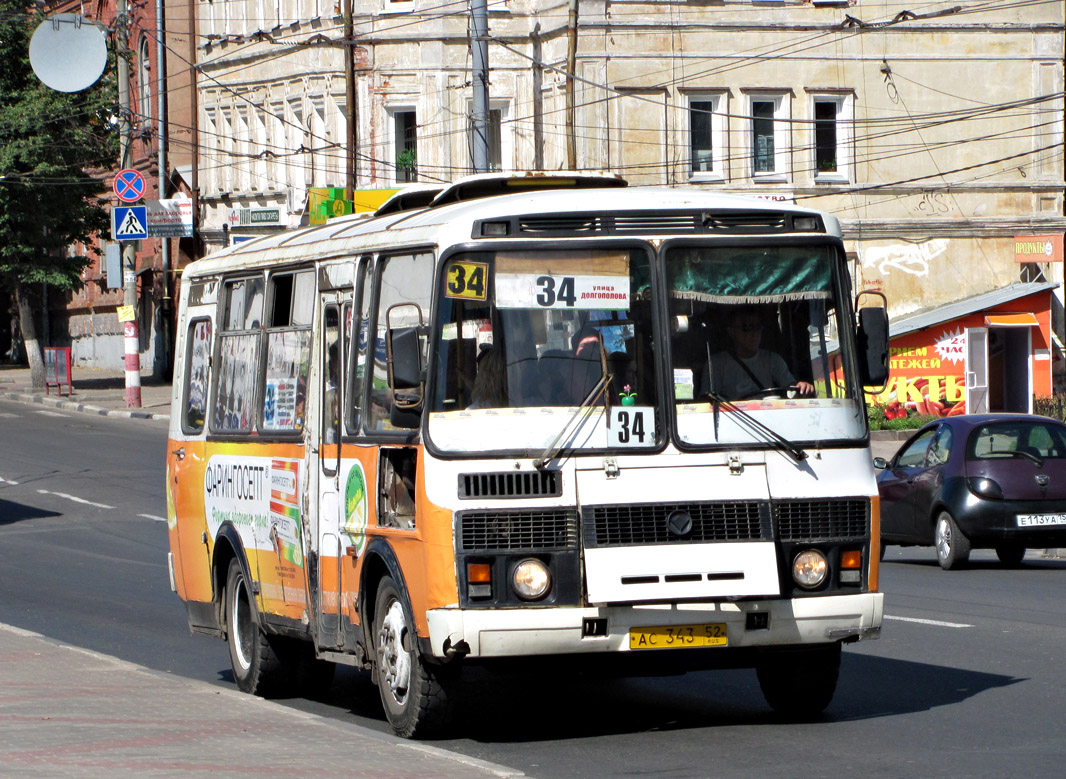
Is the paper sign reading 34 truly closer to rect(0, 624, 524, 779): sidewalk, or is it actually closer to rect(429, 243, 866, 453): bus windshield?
rect(429, 243, 866, 453): bus windshield

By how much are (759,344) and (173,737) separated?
10.4 ft

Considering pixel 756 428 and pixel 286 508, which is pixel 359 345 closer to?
pixel 286 508

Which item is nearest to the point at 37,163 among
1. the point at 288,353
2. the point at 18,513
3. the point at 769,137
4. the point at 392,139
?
the point at 392,139

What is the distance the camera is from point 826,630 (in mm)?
8141

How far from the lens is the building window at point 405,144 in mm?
43844

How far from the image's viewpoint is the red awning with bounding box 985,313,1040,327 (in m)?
40.0

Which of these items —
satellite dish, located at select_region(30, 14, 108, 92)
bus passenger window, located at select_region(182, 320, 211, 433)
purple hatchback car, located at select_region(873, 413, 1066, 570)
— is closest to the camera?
bus passenger window, located at select_region(182, 320, 211, 433)

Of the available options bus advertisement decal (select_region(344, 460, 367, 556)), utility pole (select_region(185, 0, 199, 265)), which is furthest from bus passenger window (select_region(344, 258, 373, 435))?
utility pole (select_region(185, 0, 199, 265))

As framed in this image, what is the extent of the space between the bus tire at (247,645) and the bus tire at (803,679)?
3.07m

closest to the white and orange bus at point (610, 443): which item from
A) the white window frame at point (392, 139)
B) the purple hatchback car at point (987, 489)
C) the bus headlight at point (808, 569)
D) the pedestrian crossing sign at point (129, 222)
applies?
the bus headlight at point (808, 569)

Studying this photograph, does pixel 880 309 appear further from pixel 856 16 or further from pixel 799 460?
pixel 856 16

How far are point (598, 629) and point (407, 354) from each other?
4.82 feet

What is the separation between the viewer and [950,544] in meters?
17.7

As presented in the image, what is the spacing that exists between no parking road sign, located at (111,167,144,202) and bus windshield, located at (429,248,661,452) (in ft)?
112
